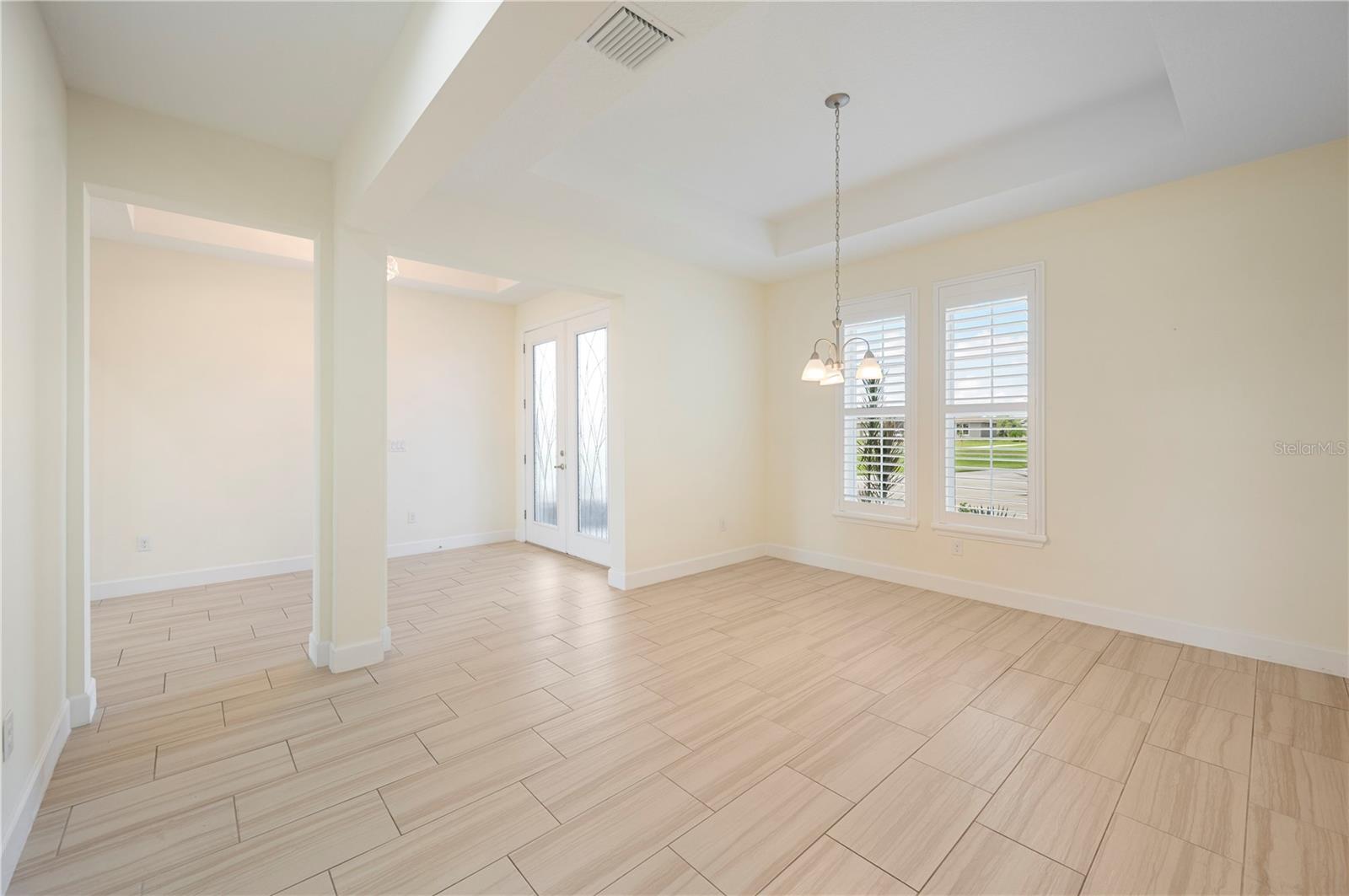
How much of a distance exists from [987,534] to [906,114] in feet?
9.66

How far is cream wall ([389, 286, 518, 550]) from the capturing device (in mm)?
5832

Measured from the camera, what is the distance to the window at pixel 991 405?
3.93 metres

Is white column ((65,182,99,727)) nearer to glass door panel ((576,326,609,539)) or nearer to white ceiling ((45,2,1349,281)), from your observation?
white ceiling ((45,2,1349,281))

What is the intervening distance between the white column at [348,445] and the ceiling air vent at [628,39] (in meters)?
1.93

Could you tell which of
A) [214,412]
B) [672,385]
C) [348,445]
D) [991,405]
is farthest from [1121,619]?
[214,412]

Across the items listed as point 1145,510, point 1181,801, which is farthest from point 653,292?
point 1181,801

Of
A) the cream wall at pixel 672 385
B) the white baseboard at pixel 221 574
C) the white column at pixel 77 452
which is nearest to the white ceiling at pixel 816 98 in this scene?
the cream wall at pixel 672 385

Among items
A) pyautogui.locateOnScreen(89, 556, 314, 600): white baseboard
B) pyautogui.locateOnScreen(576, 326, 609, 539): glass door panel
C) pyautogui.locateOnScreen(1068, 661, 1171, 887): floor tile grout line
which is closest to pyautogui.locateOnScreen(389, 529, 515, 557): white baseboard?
pyautogui.locateOnScreen(89, 556, 314, 600): white baseboard

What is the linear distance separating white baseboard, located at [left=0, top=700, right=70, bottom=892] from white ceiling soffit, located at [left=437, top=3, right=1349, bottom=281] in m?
3.13

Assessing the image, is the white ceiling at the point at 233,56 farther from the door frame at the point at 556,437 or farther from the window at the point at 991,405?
the window at the point at 991,405

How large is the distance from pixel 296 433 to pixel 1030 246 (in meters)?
6.33

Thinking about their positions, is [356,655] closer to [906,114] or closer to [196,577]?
[196,577]

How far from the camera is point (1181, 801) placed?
1.97 m

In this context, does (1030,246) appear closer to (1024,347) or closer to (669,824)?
(1024,347)
